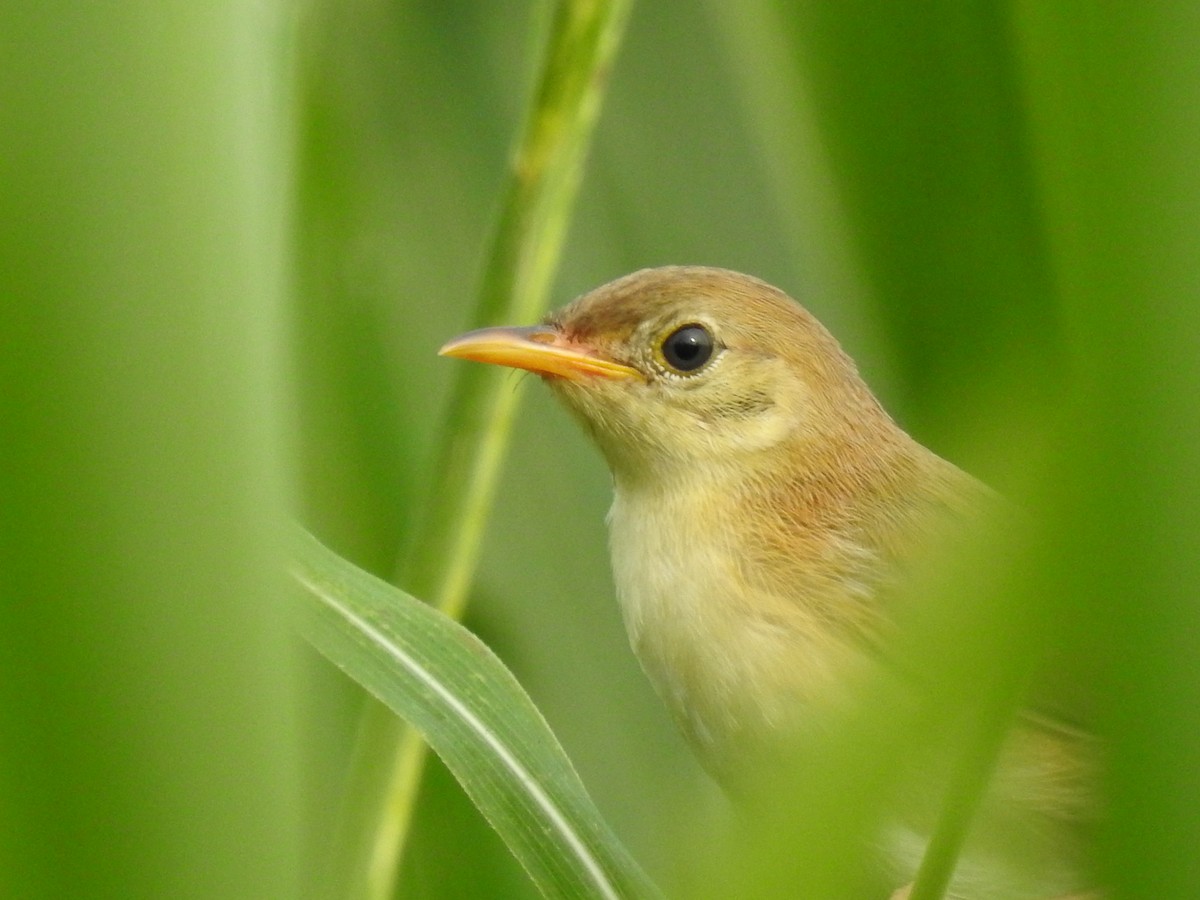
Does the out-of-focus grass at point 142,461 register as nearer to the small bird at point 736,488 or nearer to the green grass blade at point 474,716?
the green grass blade at point 474,716

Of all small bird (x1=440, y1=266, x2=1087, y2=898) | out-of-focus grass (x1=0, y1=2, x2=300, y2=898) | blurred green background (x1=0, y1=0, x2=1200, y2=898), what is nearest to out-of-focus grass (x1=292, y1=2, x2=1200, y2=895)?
blurred green background (x1=0, y1=0, x2=1200, y2=898)

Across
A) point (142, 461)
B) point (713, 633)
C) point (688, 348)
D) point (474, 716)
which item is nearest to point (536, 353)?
point (688, 348)

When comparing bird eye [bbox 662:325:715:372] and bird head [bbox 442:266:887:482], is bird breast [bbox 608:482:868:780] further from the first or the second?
bird eye [bbox 662:325:715:372]


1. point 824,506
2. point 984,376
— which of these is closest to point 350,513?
point 824,506

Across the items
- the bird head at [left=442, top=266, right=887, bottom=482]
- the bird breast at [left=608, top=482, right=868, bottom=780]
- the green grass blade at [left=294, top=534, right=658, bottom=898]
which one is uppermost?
the bird head at [left=442, top=266, right=887, bottom=482]

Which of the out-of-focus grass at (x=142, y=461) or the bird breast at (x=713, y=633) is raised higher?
the out-of-focus grass at (x=142, y=461)

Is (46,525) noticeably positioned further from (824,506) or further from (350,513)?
(824,506)

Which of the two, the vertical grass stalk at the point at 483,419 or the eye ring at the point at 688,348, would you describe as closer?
the vertical grass stalk at the point at 483,419

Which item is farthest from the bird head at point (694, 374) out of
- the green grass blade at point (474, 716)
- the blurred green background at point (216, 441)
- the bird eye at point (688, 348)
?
the blurred green background at point (216, 441)
